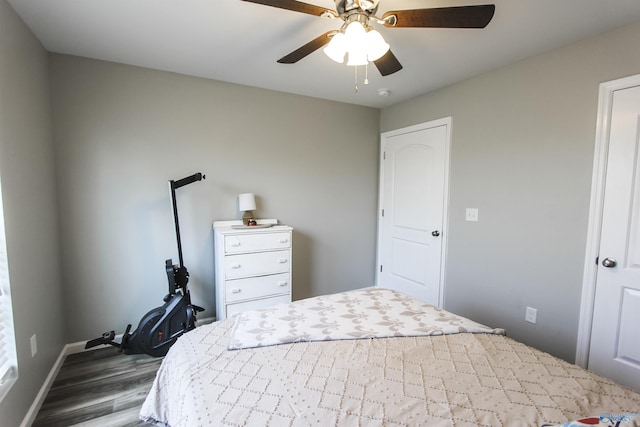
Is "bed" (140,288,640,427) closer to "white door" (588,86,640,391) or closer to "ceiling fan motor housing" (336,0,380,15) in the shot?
"white door" (588,86,640,391)

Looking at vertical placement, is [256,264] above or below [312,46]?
below

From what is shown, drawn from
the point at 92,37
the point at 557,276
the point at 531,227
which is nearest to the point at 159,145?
the point at 92,37

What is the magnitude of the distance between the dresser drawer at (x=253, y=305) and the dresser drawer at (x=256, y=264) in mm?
244

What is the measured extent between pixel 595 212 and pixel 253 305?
103 inches

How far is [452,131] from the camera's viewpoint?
110 inches

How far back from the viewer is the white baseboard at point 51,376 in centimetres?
165

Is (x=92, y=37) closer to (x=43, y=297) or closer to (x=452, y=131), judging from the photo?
(x=43, y=297)

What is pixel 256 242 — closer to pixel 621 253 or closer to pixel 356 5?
pixel 356 5

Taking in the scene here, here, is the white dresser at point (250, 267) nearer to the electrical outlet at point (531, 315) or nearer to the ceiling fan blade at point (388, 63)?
the ceiling fan blade at point (388, 63)

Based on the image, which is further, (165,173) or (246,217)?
(246,217)

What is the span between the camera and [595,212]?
6.33 feet

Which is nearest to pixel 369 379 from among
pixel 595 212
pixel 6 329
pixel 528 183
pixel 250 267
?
pixel 250 267

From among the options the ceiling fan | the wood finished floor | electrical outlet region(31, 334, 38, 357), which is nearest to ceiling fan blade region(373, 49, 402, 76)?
the ceiling fan

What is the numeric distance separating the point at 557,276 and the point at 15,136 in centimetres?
354
